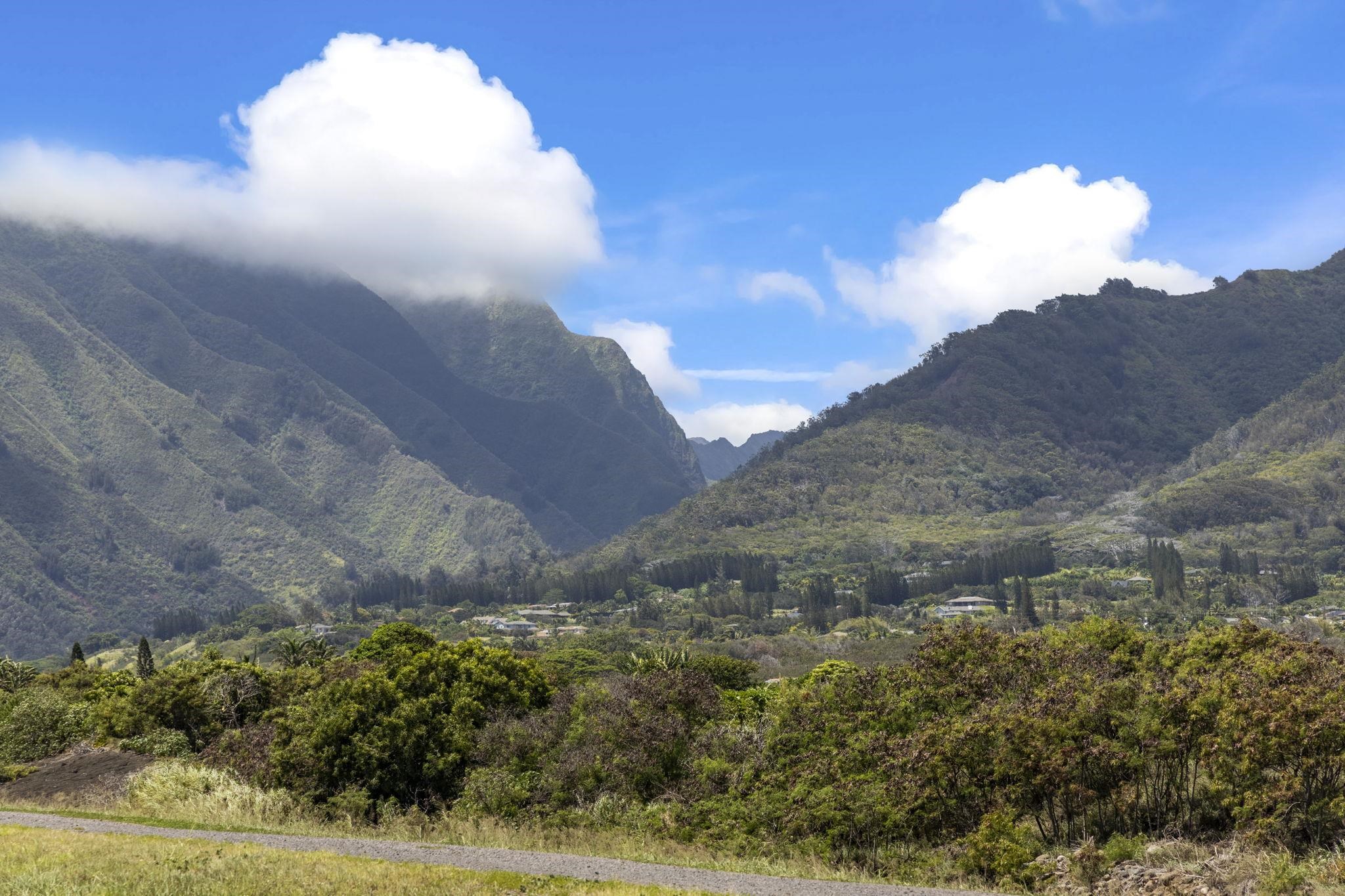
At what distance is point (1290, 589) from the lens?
190 metres

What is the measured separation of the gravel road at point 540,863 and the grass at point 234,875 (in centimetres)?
73

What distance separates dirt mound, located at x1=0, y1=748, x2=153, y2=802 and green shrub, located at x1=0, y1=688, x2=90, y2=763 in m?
2.65

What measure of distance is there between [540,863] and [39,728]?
3443 cm

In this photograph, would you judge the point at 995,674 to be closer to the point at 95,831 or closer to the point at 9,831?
the point at 95,831

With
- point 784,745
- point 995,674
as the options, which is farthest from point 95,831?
point 995,674

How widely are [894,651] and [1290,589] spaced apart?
10225cm

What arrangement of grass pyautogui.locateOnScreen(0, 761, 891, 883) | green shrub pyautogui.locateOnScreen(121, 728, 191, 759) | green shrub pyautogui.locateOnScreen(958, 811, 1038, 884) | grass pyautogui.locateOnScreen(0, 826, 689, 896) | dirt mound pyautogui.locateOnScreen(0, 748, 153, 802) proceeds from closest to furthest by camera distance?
grass pyautogui.locateOnScreen(0, 826, 689, 896) < green shrub pyautogui.locateOnScreen(958, 811, 1038, 884) < grass pyautogui.locateOnScreen(0, 761, 891, 883) < dirt mound pyautogui.locateOnScreen(0, 748, 153, 802) < green shrub pyautogui.locateOnScreen(121, 728, 191, 759)

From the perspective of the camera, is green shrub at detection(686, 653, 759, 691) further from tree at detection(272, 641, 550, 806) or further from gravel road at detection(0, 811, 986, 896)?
gravel road at detection(0, 811, 986, 896)

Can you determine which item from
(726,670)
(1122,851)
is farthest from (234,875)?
(726,670)

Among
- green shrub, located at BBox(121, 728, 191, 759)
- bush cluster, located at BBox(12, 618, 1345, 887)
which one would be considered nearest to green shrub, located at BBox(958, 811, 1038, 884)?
bush cluster, located at BBox(12, 618, 1345, 887)

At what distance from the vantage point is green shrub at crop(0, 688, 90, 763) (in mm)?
44344

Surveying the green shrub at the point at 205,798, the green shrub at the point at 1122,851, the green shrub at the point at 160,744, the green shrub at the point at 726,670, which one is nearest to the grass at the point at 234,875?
the green shrub at the point at 205,798

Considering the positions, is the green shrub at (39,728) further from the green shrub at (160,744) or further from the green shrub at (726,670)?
the green shrub at (726,670)

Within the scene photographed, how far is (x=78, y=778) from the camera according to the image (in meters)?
38.1
